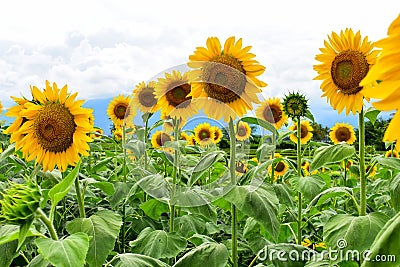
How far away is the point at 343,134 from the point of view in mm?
5664

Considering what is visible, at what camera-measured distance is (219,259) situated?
164 centimetres

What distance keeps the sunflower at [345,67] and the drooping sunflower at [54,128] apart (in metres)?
1.17

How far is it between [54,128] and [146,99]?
2.54 feet

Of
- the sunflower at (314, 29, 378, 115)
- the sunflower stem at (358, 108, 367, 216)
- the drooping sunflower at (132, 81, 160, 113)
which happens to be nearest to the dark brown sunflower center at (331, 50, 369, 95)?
the sunflower at (314, 29, 378, 115)

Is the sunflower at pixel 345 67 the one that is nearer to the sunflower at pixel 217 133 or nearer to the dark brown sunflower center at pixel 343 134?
the sunflower at pixel 217 133

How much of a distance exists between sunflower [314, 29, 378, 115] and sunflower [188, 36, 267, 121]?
515mm

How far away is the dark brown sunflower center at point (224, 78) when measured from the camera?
178cm

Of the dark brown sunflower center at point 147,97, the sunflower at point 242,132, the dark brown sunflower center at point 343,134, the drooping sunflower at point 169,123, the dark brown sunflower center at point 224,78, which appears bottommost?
the sunflower at point 242,132

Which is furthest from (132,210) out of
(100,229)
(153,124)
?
(100,229)

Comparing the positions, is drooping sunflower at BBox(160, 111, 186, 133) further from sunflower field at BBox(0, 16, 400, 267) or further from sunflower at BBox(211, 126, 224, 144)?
sunflower at BBox(211, 126, 224, 144)

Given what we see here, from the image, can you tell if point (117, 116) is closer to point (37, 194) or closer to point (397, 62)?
point (37, 194)

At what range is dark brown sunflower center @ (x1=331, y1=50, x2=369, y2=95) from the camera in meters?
2.10

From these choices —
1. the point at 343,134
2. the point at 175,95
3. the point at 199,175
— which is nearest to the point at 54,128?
the point at 175,95

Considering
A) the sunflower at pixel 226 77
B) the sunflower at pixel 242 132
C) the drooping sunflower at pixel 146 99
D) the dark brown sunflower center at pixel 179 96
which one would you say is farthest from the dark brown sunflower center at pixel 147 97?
the sunflower at pixel 226 77
